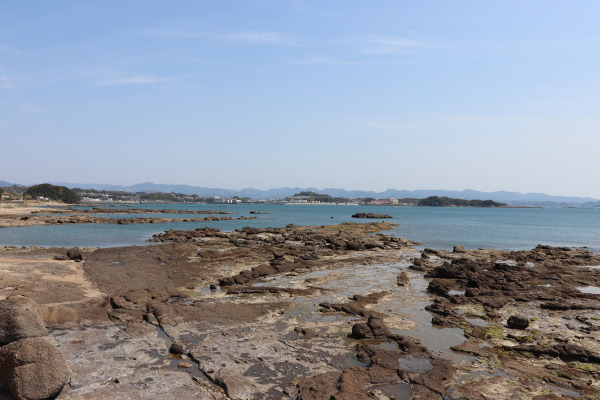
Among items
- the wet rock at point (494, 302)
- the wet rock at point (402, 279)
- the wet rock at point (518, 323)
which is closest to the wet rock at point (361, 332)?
the wet rock at point (518, 323)

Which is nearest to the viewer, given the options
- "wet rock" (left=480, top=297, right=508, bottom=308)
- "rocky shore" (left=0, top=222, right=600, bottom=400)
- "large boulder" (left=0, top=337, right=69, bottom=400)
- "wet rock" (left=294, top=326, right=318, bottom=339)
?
"large boulder" (left=0, top=337, right=69, bottom=400)

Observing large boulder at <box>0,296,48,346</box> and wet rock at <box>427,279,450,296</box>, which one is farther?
wet rock at <box>427,279,450,296</box>

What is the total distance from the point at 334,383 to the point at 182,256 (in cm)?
2374

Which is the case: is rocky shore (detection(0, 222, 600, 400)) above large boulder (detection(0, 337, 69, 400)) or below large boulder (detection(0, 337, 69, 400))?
below

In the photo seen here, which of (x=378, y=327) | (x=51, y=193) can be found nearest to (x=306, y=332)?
(x=378, y=327)

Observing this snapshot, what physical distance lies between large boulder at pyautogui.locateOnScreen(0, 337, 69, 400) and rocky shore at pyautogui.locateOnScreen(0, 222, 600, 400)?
0.62 metres

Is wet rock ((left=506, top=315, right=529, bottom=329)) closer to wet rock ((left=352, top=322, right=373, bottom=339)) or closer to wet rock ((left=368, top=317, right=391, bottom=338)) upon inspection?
wet rock ((left=368, top=317, right=391, bottom=338))

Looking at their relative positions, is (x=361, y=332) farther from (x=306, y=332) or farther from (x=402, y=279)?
(x=402, y=279)

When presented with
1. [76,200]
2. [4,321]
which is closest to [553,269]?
[4,321]

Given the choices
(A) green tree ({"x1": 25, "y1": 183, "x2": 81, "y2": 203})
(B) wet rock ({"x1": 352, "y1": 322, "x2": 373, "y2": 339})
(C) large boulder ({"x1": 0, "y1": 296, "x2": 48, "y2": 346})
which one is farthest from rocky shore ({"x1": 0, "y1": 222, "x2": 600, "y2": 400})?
(A) green tree ({"x1": 25, "y1": 183, "x2": 81, "y2": 203})

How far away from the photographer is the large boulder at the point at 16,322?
9.23 metres

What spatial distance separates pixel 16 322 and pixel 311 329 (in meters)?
9.04

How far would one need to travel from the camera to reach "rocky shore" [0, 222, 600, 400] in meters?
10.1

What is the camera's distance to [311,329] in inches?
569
